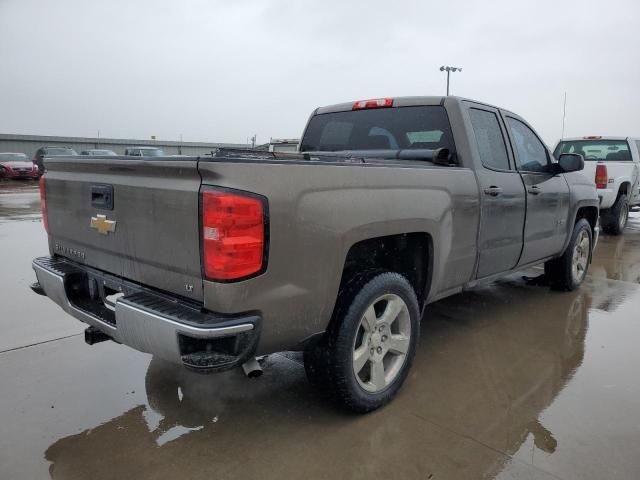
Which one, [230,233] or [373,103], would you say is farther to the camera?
[373,103]

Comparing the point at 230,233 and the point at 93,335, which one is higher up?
the point at 230,233

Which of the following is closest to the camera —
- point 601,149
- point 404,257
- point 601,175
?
point 404,257

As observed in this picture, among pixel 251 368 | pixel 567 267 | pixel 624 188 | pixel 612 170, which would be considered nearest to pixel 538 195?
pixel 567 267

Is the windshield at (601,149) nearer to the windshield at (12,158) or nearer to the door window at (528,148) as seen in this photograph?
the door window at (528,148)

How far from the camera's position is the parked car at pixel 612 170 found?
30.4 feet

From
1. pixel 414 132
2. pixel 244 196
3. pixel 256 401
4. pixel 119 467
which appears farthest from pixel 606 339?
pixel 119 467

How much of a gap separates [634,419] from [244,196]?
2471 mm

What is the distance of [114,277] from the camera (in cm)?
263

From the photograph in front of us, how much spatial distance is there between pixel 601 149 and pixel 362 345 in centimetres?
947

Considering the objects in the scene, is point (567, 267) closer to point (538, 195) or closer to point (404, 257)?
point (538, 195)

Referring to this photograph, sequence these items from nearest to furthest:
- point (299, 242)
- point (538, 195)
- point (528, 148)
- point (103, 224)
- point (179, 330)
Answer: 1. point (179, 330)
2. point (299, 242)
3. point (103, 224)
4. point (538, 195)
5. point (528, 148)

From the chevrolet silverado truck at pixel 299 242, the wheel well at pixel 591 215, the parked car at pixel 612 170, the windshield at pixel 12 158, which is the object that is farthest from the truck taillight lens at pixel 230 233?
the windshield at pixel 12 158

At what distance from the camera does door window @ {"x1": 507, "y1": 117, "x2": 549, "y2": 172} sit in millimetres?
4156

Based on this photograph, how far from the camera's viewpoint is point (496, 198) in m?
3.60
